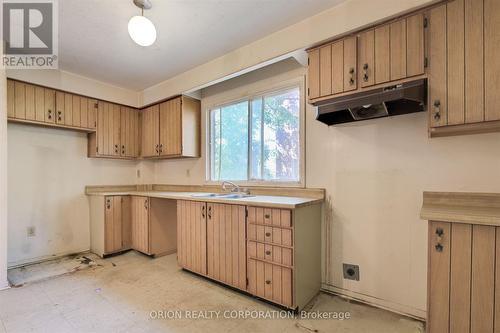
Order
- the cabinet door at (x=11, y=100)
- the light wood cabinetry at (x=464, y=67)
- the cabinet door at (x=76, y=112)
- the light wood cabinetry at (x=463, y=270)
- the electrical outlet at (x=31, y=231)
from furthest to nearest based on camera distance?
the cabinet door at (x=76, y=112) < the electrical outlet at (x=31, y=231) < the cabinet door at (x=11, y=100) < the light wood cabinetry at (x=464, y=67) < the light wood cabinetry at (x=463, y=270)

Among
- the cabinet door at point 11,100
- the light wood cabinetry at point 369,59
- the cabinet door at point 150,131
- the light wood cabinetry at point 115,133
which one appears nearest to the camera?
the light wood cabinetry at point 369,59

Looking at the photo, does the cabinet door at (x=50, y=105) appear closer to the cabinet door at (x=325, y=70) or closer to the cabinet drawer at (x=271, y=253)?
the cabinet drawer at (x=271, y=253)

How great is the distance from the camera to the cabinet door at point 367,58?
6.08ft

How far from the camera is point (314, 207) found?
7.43ft

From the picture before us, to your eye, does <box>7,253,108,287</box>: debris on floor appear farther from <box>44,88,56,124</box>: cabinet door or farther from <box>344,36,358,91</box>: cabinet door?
<box>344,36,358,91</box>: cabinet door

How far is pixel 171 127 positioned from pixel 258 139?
1.41 metres

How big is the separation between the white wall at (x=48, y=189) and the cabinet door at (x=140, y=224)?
0.74 metres

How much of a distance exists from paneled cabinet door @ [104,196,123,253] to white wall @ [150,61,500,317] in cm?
270

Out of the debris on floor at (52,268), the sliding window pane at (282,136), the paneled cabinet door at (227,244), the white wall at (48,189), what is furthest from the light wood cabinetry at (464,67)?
the white wall at (48,189)

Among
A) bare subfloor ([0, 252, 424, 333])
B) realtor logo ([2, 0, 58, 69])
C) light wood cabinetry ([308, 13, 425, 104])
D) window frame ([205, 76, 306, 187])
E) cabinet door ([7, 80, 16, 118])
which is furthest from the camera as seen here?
cabinet door ([7, 80, 16, 118])

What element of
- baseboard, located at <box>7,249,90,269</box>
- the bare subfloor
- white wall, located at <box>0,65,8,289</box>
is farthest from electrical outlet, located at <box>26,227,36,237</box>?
the bare subfloor

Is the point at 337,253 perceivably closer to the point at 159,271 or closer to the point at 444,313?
the point at 444,313

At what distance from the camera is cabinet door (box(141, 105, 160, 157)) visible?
3.81m

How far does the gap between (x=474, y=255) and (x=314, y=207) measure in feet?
3.68
